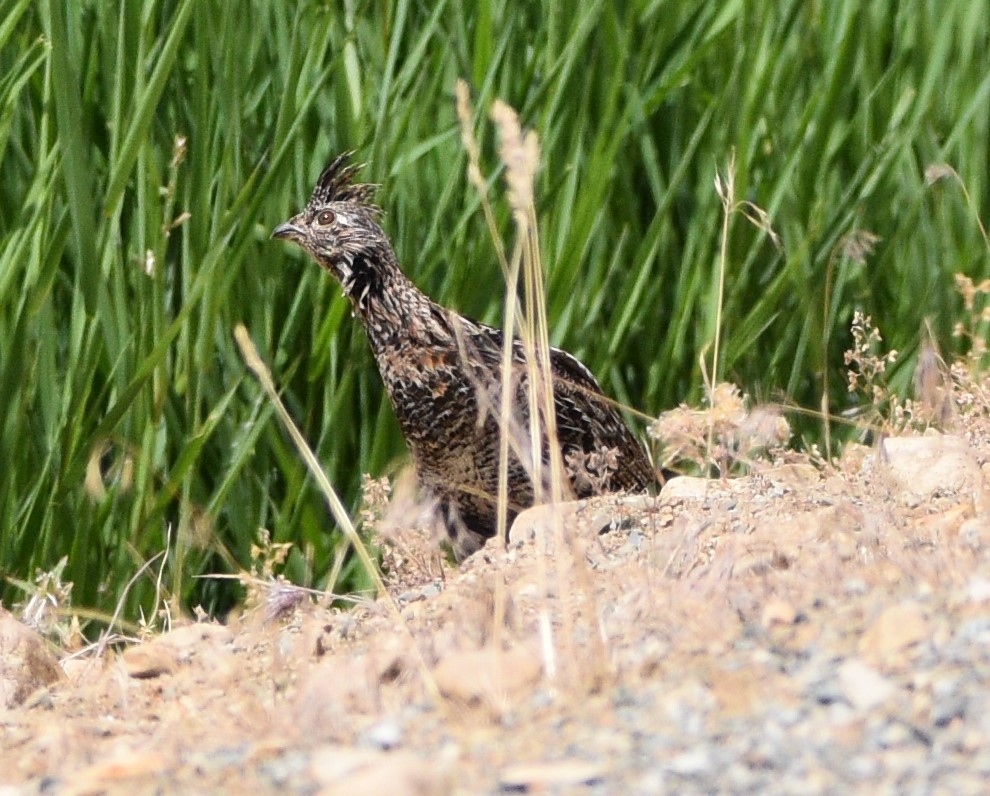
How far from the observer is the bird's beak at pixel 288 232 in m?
4.82

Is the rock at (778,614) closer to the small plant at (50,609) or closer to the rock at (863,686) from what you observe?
the rock at (863,686)

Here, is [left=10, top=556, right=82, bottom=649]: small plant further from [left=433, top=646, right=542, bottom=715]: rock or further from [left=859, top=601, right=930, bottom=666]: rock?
[left=859, top=601, right=930, bottom=666]: rock

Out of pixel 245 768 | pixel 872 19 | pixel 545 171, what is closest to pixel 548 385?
pixel 245 768

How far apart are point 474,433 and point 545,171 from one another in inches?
34.4

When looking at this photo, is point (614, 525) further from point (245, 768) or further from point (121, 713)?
point (245, 768)

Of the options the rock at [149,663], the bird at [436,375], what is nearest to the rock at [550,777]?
the rock at [149,663]

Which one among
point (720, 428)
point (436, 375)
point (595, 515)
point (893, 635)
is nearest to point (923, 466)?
point (720, 428)

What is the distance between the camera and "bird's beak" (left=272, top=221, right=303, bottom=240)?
15.8 feet

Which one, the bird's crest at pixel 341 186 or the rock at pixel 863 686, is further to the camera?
the bird's crest at pixel 341 186

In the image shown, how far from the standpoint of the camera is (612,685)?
2.31 m

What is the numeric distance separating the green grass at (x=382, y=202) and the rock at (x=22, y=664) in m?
0.96

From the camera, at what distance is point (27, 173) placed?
472 cm

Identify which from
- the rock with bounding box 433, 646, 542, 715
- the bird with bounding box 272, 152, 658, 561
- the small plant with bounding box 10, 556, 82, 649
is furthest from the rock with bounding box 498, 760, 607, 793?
the bird with bounding box 272, 152, 658, 561

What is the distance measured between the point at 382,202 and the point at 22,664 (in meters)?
2.16
